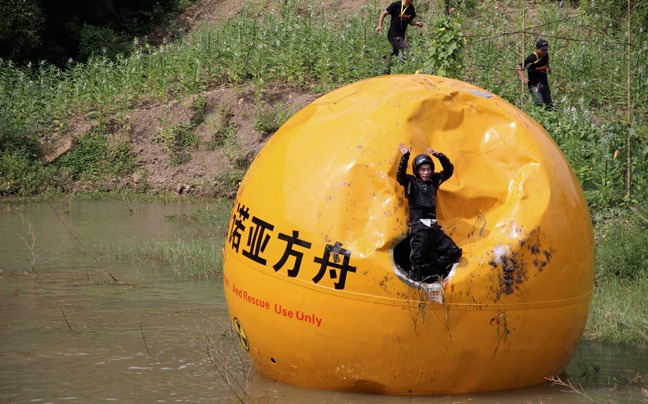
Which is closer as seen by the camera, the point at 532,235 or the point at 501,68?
the point at 532,235

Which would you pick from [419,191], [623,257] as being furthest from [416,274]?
[623,257]

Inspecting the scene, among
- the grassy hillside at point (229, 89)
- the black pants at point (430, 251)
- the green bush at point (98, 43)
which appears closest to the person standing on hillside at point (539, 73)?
the grassy hillside at point (229, 89)

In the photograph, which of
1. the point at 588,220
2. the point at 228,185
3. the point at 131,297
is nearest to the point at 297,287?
the point at 588,220

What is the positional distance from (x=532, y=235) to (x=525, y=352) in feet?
2.76

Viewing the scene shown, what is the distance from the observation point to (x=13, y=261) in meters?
9.62

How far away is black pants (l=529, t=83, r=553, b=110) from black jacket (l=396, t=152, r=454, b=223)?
30.0 feet

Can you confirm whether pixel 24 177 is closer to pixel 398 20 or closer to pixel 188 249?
pixel 188 249

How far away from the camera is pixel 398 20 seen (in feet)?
49.9

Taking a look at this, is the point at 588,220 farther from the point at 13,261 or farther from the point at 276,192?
the point at 13,261

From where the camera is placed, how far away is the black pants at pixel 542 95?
13.5 metres

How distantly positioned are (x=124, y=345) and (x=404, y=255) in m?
2.73

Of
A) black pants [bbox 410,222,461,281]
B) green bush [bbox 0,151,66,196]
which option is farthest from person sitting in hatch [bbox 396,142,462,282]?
green bush [bbox 0,151,66,196]

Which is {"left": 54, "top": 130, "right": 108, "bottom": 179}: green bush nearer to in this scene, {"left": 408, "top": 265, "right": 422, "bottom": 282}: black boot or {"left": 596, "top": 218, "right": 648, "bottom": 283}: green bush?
{"left": 596, "top": 218, "right": 648, "bottom": 283}: green bush

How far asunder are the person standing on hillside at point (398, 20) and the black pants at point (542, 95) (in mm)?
2852
